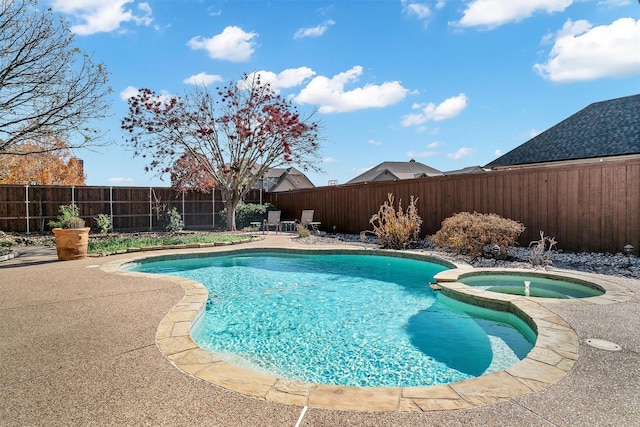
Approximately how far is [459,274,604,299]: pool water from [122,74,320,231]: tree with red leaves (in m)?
9.13

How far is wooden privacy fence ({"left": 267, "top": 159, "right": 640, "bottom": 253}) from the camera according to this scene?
642 centimetres

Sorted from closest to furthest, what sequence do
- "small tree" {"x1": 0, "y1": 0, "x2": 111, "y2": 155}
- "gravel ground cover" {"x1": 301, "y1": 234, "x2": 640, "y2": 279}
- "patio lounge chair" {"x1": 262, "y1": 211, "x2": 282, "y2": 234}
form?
"gravel ground cover" {"x1": 301, "y1": 234, "x2": 640, "y2": 279}
"small tree" {"x1": 0, "y1": 0, "x2": 111, "y2": 155}
"patio lounge chair" {"x1": 262, "y1": 211, "x2": 282, "y2": 234}

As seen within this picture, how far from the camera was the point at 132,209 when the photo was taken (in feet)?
47.4

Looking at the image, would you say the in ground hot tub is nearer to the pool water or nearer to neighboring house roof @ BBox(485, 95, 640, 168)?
the pool water

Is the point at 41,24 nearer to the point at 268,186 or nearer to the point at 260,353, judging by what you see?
the point at 260,353

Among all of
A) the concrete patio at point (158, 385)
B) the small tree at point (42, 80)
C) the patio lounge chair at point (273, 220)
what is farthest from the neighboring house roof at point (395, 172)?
the concrete patio at point (158, 385)

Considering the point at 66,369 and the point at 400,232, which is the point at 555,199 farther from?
the point at 66,369

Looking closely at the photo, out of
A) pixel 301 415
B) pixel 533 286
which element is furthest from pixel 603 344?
pixel 533 286

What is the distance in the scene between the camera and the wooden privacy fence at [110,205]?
41.6 ft

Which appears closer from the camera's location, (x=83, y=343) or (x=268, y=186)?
(x=83, y=343)

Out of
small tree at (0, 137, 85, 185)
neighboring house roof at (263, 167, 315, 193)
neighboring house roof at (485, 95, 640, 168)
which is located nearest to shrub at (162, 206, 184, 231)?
small tree at (0, 137, 85, 185)

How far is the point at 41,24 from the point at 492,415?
410 inches

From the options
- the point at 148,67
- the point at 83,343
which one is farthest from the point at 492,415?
the point at 148,67

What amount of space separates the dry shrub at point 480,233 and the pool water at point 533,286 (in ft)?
4.30
